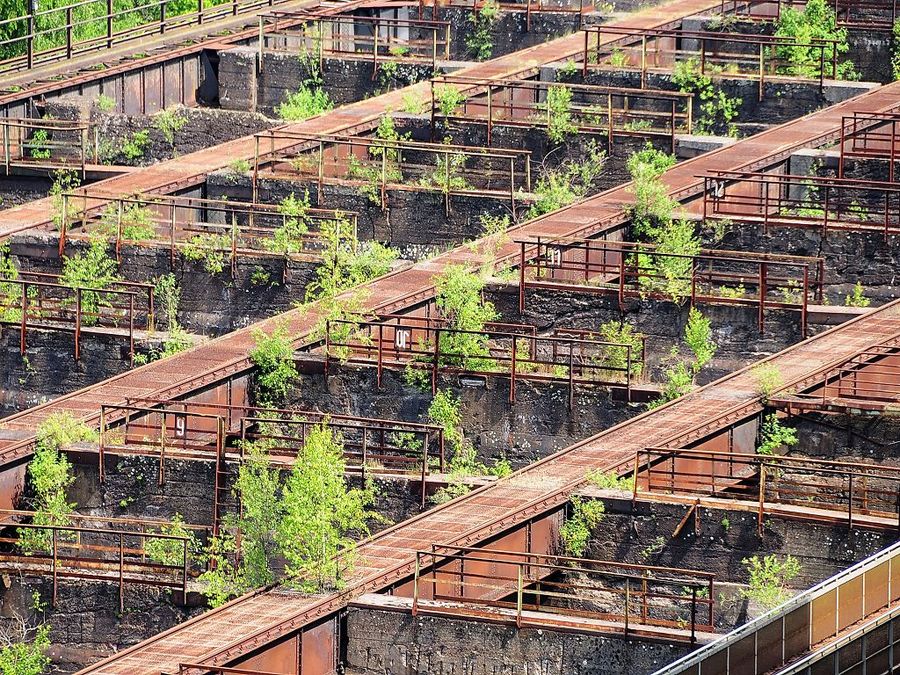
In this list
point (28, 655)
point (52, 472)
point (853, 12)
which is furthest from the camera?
point (853, 12)

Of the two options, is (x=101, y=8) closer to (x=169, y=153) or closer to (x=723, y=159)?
(x=169, y=153)

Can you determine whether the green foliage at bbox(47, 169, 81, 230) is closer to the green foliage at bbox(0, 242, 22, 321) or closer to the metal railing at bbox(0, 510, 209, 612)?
the green foliage at bbox(0, 242, 22, 321)

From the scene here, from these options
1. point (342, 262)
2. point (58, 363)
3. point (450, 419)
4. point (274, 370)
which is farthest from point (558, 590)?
point (342, 262)

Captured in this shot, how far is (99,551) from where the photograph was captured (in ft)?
115

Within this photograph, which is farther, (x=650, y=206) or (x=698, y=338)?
(x=650, y=206)

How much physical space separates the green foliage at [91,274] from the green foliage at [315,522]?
855 cm

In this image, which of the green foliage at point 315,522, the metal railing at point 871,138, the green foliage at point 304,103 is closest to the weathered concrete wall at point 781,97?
the metal railing at point 871,138

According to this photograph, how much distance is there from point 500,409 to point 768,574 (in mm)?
5821

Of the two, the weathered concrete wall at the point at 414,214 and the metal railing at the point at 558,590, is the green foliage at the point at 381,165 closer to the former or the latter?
the weathered concrete wall at the point at 414,214

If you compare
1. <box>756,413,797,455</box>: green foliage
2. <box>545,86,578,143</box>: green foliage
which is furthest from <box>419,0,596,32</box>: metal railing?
<box>756,413,797,455</box>: green foliage

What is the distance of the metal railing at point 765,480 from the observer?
3362 centimetres

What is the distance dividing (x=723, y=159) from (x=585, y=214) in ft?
9.24

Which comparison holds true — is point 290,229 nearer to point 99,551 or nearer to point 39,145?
point 39,145

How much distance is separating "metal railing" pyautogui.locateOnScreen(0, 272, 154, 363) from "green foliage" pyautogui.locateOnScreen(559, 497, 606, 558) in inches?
326
